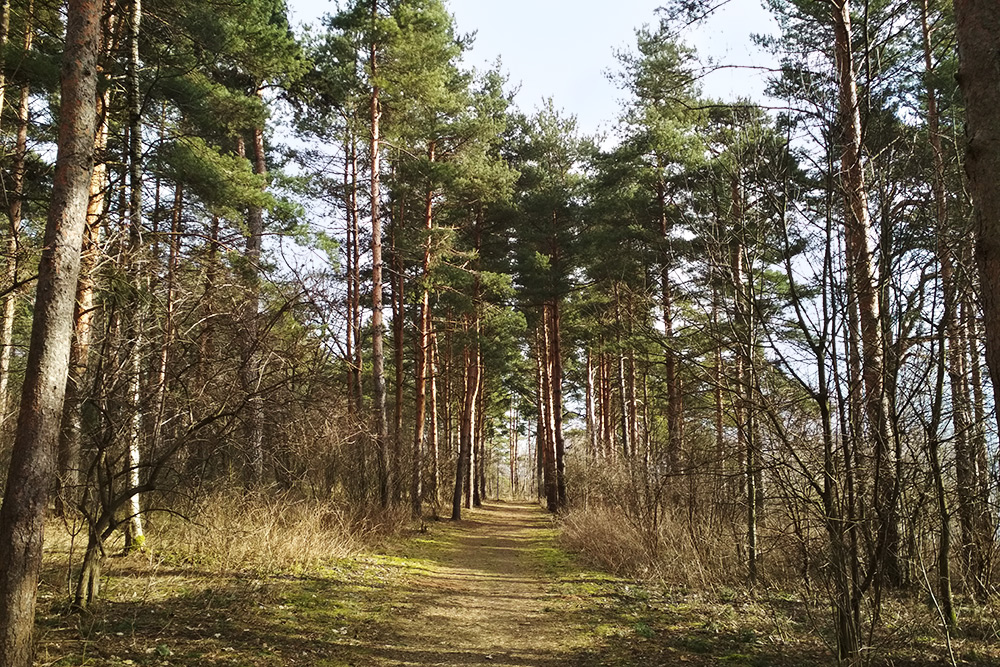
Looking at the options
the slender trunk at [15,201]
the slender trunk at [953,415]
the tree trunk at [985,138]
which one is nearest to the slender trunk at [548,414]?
the slender trunk at [15,201]

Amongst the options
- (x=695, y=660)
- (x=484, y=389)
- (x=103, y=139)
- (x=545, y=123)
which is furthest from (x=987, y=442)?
(x=484, y=389)

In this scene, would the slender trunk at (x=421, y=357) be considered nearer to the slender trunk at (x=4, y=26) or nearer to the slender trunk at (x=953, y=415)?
the slender trunk at (x=4, y=26)

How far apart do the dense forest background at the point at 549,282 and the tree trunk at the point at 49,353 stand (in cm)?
13

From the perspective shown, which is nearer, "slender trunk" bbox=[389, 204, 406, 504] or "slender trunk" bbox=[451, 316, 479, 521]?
"slender trunk" bbox=[389, 204, 406, 504]

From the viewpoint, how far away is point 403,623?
6.71 m

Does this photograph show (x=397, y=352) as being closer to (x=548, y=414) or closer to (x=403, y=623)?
(x=548, y=414)

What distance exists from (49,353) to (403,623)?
429cm

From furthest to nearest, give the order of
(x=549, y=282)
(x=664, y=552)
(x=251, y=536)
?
(x=549, y=282) < (x=664, y=552) < (x=251, y=536)

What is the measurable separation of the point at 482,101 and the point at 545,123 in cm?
482

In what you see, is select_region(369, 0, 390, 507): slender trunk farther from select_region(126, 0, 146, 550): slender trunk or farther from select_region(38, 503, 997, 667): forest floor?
select_region(126, 0, 146, 550): slender trunk

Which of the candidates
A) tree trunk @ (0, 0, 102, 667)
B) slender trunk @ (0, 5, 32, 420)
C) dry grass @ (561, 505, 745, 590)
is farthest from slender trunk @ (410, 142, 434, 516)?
tree trunk @ (0, 0, 102, 667)

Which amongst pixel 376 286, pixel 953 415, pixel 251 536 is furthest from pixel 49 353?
pixel 376 286

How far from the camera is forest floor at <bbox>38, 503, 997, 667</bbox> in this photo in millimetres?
5062

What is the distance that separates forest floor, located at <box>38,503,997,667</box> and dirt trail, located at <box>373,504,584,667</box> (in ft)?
0.09
